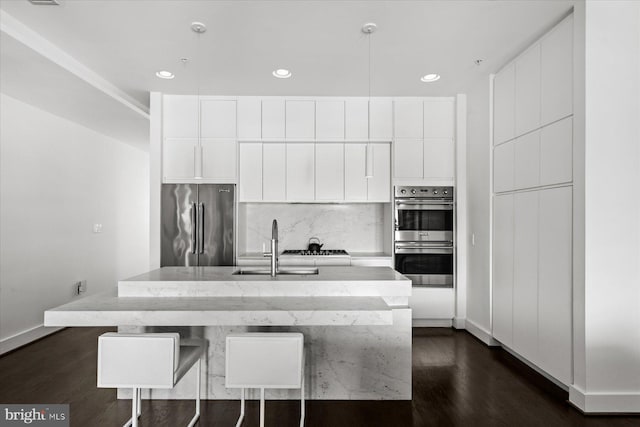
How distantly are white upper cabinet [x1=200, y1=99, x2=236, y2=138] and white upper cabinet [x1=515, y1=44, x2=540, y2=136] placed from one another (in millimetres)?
3016

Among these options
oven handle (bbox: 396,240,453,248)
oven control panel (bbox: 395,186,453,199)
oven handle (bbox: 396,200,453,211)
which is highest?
oven control panel (bbox: 395,186,453,199)

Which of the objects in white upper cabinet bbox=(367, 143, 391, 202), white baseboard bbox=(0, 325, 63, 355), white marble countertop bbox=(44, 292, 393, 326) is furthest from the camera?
white upper cabinet bbox=(367, 143, 391, 202)

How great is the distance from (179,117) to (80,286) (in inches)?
102

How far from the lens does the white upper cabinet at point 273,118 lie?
4492 millimetres

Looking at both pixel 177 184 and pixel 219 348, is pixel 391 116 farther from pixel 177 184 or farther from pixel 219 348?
pixel 219 348

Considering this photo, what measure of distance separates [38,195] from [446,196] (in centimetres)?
469

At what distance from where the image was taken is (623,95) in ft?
8.14

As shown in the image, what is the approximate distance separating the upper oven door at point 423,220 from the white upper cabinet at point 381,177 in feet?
0.69

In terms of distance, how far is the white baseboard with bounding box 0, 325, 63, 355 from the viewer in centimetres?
366

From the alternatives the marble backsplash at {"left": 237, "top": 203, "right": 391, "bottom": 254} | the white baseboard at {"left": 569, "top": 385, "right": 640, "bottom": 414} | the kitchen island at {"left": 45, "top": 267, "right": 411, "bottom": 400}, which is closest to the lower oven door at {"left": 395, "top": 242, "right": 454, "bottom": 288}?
the marble backsplash at {"left": 237, "top": 203, "right": 391, "bottom": 254}

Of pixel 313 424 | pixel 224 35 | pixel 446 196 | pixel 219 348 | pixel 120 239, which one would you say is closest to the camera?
pixel 313 424

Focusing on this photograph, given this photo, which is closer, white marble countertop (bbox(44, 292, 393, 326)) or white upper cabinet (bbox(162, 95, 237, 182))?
white marble countertop (bbox(44, 292, 393, 326))

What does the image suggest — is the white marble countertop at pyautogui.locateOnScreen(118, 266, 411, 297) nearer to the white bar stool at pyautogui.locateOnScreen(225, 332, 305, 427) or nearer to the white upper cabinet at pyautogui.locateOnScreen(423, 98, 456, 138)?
the white bar stool at pyautogui.locateOnScreen(225, 332, 305, 427)

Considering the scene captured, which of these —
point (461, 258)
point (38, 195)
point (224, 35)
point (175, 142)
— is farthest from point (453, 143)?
point (38, 195)
